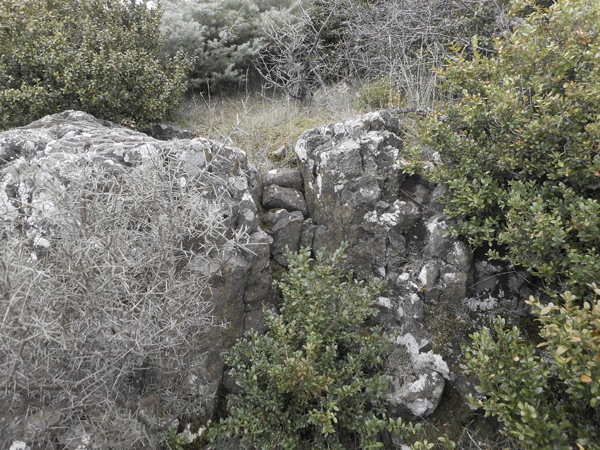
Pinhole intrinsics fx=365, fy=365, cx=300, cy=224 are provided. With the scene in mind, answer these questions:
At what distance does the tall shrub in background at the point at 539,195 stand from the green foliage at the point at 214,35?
4684 mm

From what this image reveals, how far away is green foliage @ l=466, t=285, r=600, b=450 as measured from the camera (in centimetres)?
161

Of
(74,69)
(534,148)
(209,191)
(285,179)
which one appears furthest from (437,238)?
(74,69)

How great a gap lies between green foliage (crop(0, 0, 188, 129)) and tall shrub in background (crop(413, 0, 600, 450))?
3.73m

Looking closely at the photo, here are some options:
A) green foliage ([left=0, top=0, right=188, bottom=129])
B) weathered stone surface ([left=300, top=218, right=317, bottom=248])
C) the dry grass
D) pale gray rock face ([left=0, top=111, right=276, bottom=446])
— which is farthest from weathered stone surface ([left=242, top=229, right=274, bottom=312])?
green foliage ([left=0, top=0, right=188, bottom=129])

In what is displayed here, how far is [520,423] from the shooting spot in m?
1.85

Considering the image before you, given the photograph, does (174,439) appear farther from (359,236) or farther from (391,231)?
(391,231)

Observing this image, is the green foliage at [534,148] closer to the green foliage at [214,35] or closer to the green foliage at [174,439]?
the green foliage at [174,439]

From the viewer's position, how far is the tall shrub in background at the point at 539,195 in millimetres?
1724

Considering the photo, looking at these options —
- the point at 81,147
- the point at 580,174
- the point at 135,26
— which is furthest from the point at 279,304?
the point at 135,26

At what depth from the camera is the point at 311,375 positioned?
2.26 meters

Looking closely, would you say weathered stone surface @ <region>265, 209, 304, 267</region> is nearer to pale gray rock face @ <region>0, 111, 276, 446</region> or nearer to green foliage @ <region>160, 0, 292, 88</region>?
pale gray rock face @ <region>0, 111, 276, 446</region>

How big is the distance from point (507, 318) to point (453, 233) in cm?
73

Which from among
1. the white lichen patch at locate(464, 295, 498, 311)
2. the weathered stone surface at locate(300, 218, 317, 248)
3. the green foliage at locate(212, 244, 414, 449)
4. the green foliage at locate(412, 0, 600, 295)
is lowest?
the green foliage at locate(212, 244, 414, 449)

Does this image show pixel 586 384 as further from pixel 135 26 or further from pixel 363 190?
pixel 135 26
